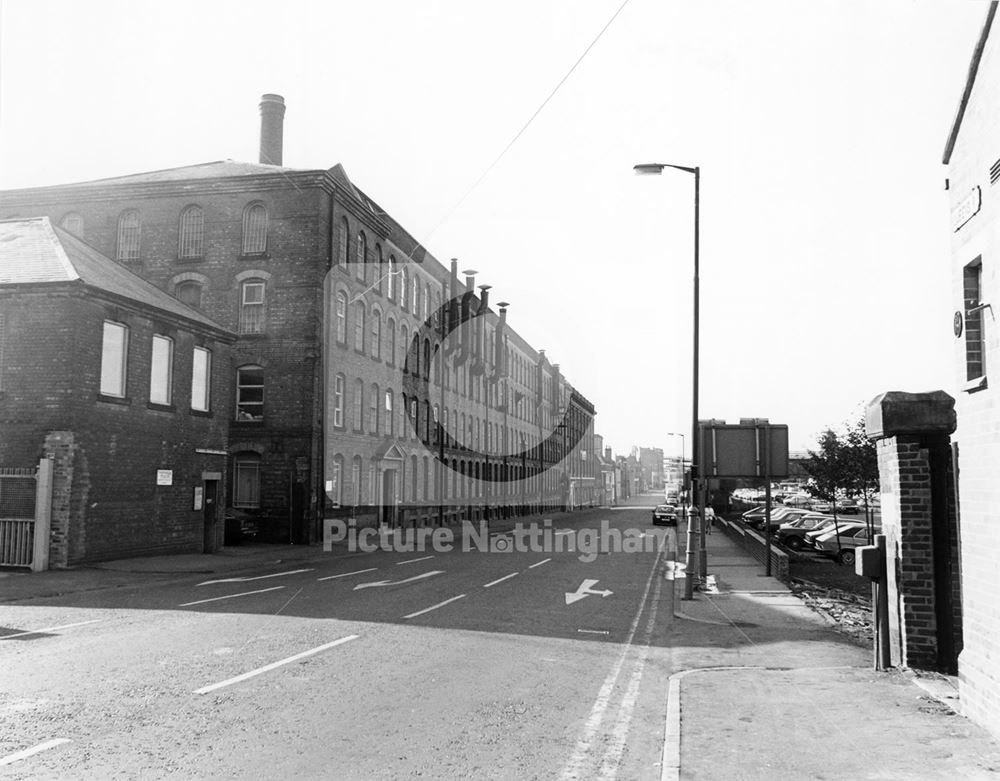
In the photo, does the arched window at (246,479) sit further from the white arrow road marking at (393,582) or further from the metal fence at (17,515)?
the white arrow road marking at (393,582)

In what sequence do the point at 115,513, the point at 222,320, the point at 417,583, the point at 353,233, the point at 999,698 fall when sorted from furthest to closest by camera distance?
the point at 353,233, the point at 222,320, the point at 115,513, the point at 417,583, the point at 999,698

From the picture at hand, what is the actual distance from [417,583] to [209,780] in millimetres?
12507

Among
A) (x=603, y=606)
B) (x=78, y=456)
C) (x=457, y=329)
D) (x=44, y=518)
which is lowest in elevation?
(x=603, y=606)

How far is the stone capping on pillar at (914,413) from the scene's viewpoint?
8.65 m

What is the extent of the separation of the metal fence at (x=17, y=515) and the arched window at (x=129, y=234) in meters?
16.6

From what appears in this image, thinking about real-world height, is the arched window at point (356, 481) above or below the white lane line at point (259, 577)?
above

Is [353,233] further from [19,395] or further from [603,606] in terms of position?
[603,606]

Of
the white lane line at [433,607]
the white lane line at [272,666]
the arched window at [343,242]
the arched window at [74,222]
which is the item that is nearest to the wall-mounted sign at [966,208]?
the white lane line at [272,666]

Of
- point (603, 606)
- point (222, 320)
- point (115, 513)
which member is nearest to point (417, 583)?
point (603, 606)

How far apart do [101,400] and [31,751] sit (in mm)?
16969

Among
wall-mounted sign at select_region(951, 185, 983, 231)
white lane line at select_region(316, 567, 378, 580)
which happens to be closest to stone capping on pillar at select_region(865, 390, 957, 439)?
wall-mounted sign at select_region(951, 185, 983, 231)

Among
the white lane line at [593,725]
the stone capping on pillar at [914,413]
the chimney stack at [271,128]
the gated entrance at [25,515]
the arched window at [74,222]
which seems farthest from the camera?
the chimney stack at [271,128]

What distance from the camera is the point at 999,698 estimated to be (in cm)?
635

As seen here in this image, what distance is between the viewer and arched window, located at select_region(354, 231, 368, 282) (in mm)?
36969
